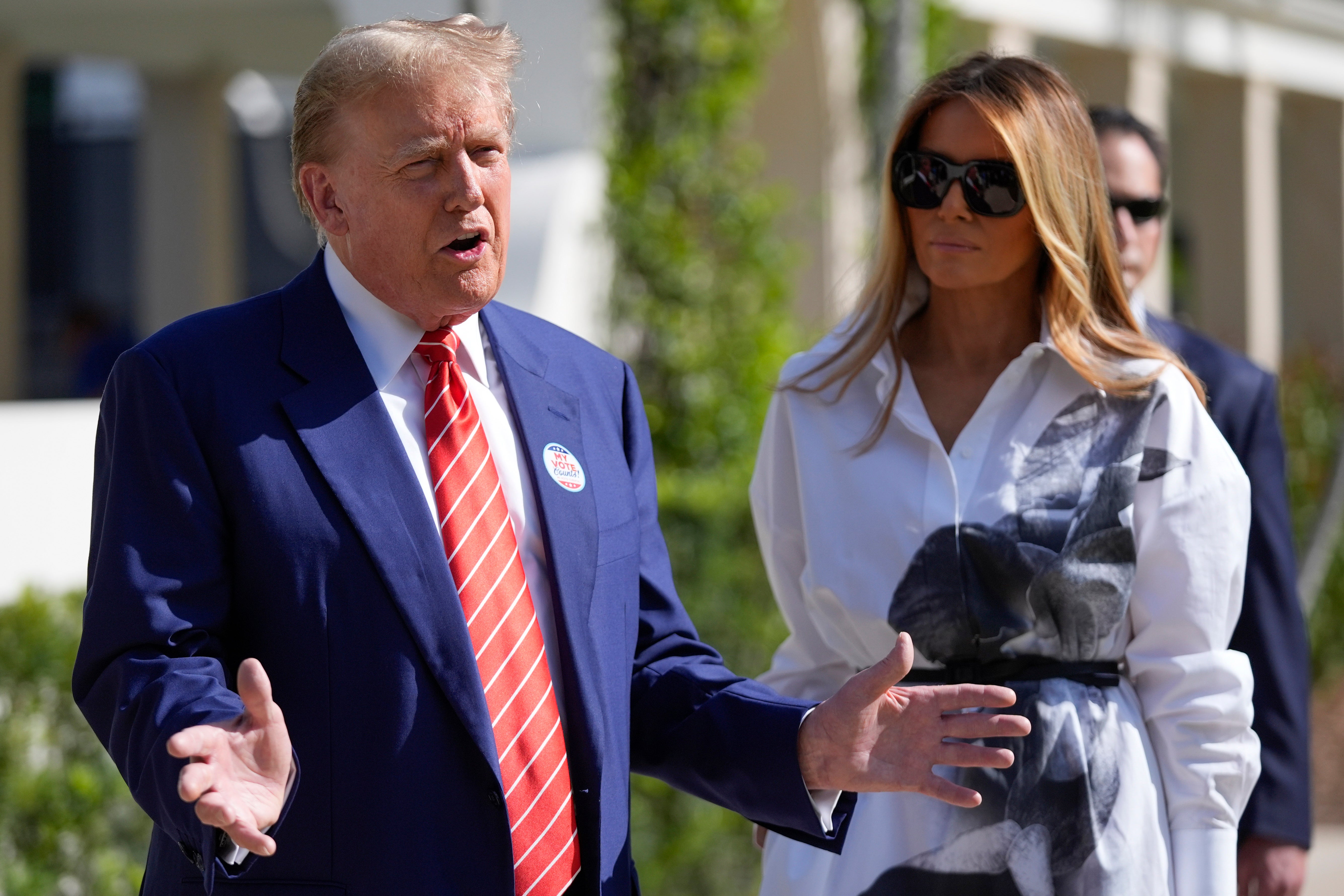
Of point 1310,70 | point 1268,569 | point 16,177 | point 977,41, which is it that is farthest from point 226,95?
point 1268,569

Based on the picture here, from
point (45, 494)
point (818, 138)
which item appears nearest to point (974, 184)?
point (45, 494)

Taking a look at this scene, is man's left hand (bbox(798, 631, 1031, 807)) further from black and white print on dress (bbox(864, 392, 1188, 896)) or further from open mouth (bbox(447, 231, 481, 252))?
open mouth (bbox(447, 231, 481, 252))

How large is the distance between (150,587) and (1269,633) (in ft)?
7.05

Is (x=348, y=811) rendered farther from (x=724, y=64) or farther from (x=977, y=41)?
(x=977, y=41)

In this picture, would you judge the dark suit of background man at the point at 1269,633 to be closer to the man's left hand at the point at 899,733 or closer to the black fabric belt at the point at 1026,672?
the black fabric belt at the point at 1026,672

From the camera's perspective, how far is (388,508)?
1.94 metres

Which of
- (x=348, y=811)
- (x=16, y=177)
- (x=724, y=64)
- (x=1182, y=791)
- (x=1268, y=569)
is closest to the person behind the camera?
(x=348, y=811)

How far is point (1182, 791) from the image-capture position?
2.40 metres

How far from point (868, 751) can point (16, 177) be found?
10.1 meters

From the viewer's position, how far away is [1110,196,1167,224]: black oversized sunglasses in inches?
134

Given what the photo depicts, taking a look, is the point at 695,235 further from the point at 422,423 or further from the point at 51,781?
the point at 422,423

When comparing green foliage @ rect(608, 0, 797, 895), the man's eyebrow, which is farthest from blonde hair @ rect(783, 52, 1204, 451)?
green foliage @ rect(608, 0, 797, 895)

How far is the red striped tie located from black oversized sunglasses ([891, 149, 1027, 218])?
0.97 meters

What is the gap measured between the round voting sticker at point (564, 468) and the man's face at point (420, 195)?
0.23 m
